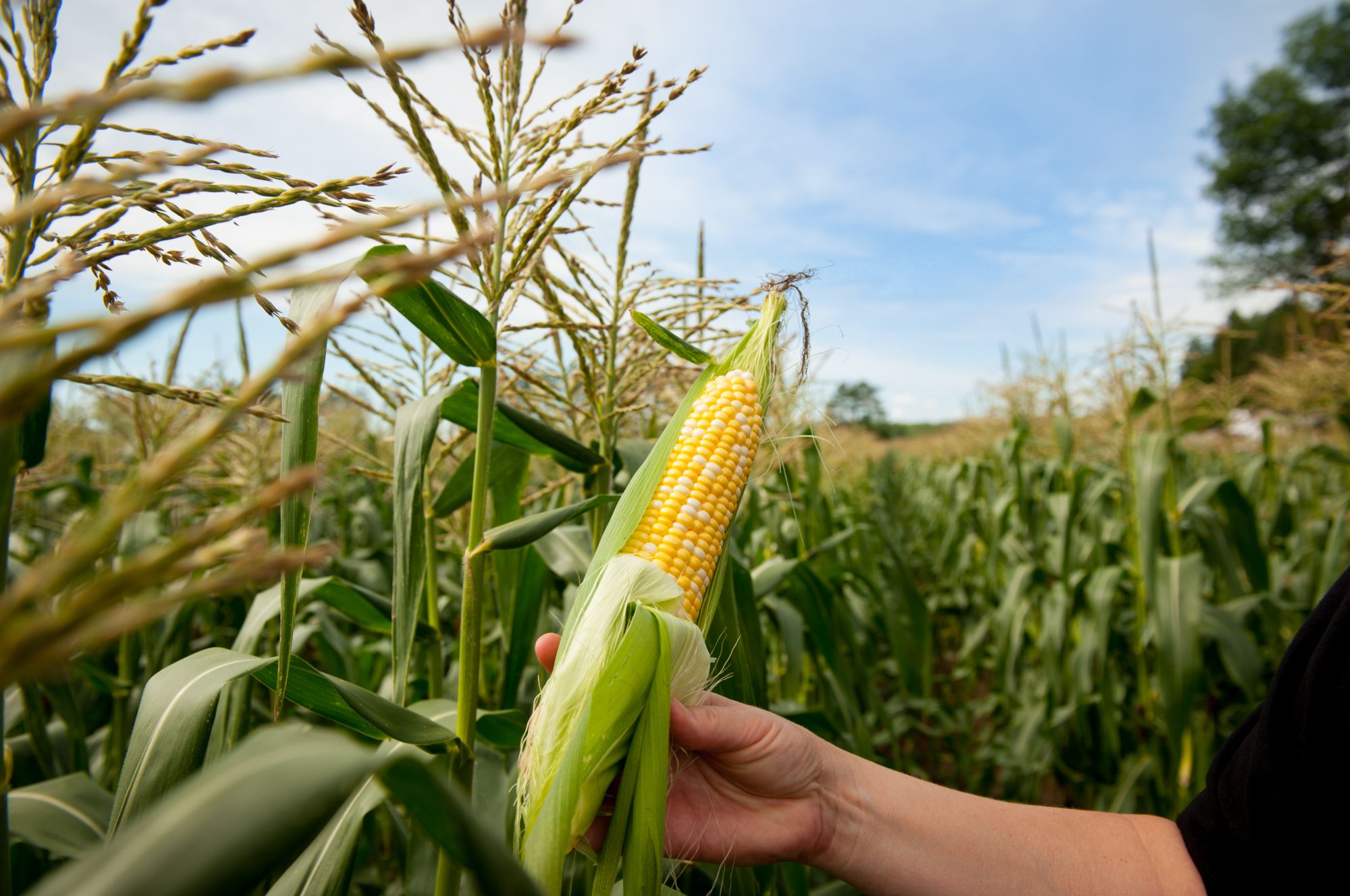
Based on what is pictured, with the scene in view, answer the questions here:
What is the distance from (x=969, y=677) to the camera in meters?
5.35

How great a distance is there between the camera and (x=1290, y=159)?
40594 mm

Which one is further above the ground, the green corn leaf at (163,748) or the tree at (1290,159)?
the tree at (1290,159)

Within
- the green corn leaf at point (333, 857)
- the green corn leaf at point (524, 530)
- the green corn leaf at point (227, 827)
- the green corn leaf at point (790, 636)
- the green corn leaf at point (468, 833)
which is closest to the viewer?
the green corn leaf at point (227, 827)

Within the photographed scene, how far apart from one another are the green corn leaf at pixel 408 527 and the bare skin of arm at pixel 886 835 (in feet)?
1.04

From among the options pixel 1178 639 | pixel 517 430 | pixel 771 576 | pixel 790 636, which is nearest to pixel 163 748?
pixel 517 430

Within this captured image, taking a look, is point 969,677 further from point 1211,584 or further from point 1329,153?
point 1329,153

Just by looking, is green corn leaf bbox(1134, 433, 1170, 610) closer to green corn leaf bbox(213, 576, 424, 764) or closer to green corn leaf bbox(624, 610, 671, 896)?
green corn leaf bbox(624, 610, 671, 896)

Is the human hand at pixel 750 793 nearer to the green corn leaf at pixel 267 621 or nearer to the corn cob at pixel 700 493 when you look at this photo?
the corn cob at pixel 700 493

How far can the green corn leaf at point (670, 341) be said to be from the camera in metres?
1.44

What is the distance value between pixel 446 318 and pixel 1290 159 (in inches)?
2227

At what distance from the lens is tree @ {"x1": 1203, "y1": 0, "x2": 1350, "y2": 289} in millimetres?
39000

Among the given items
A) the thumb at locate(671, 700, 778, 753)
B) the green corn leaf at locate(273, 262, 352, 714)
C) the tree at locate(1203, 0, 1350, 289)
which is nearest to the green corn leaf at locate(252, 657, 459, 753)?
the green corn leaf at locate(273, 262, 352, 714)

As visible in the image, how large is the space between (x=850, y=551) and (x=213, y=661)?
4936 millimetres

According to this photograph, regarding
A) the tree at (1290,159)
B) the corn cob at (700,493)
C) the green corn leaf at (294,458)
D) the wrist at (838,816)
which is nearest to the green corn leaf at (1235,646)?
the wrist at (838,816)
